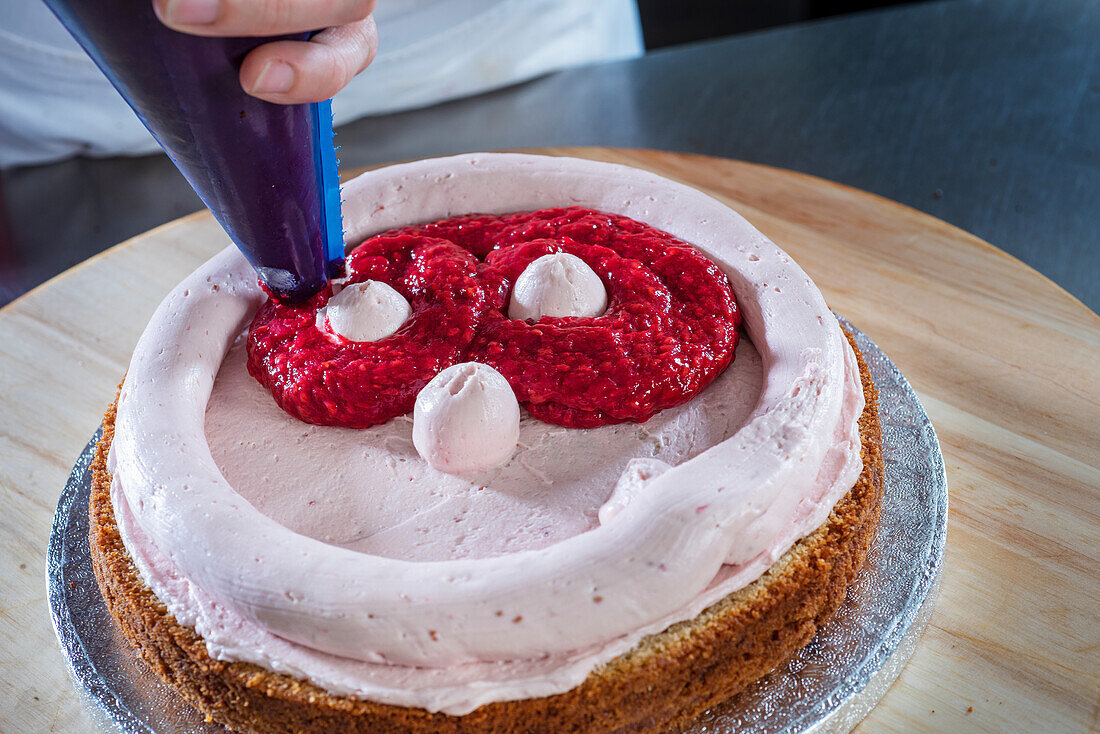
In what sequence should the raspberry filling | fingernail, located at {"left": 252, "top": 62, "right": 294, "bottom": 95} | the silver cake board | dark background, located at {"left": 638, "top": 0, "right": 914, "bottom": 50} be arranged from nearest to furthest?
fingernail, located at {"left": 252, "top": 62, "right": 294, "bottom": 95} → the silver cake board → the raspberry filling → dark background, located at {"left": 638, "top": 0, "right": 914, "bottom": 50}

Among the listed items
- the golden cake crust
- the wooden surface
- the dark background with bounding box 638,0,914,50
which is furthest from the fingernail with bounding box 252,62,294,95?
the dark background with bounding box 638,0,914,50

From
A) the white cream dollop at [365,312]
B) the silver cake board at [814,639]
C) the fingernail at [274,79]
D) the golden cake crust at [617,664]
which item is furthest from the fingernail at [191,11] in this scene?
the silver cake board at [814,639]

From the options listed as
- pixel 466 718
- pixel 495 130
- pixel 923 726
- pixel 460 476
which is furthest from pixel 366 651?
pixel 495 130

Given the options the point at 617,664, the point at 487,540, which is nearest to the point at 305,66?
the point at 487,540

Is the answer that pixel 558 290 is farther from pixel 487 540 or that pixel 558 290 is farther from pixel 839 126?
pixel 839 126

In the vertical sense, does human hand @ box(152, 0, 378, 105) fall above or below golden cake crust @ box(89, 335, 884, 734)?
above

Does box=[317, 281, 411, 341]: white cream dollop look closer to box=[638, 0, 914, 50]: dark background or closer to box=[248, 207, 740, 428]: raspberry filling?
box=[248, 207, 740, 428]: raspberry filling
